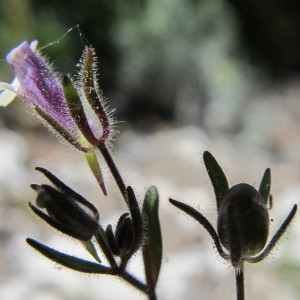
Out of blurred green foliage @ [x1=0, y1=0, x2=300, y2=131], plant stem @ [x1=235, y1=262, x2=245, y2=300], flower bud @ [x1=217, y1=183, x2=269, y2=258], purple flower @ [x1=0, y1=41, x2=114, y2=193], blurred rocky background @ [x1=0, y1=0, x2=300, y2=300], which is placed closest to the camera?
flower bud @ [x1=217, y1=183, x2=269, y2=258]

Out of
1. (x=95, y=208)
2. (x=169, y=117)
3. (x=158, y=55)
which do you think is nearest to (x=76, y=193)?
(x=95, y=208)

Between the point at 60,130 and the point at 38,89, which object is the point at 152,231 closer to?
the point at 60,130

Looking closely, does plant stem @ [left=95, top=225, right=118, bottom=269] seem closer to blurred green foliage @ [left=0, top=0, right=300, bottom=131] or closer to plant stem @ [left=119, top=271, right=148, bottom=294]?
plant stem @ [left=119, top=271, right=148, bottom=294]

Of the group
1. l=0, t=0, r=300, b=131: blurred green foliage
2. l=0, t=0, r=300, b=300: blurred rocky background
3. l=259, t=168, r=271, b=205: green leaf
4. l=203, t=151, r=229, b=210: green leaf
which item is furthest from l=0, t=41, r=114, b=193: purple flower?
l=0, t=0, r=300, b=131: blurred green foliage

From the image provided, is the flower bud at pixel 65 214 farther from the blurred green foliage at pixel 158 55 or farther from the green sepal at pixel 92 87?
the blurred green foliage at pixel 158 55

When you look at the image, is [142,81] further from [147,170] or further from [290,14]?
[290,14]

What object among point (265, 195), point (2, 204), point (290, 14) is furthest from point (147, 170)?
point (265, 195)
